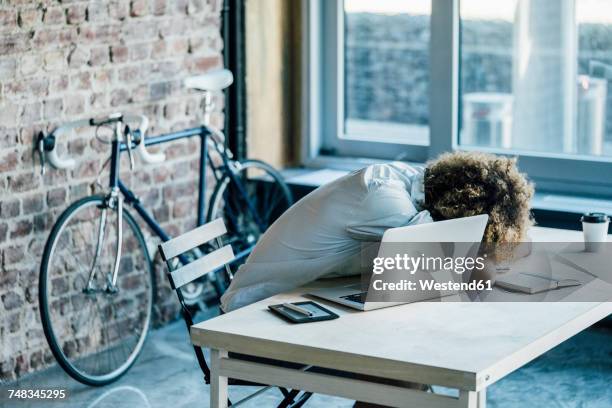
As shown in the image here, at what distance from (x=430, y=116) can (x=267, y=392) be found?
1798 millimetres

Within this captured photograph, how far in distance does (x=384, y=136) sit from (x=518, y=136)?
0.77 meters

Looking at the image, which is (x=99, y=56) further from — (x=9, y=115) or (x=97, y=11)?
(x=9, y=115)

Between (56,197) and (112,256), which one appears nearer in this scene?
(56,197)

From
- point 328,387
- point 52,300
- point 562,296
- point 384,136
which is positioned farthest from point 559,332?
point 384,136

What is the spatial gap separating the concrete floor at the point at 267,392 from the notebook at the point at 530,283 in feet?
3.86

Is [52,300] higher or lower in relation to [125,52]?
lower

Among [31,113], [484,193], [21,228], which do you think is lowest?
[21,228]

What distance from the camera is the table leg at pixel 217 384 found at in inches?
105

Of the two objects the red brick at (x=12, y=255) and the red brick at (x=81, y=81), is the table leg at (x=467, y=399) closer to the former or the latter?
the red brick at (x=12, y=255)

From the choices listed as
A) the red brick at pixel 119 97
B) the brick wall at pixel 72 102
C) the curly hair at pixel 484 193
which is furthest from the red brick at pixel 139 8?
the curly hair at pixel 484 193

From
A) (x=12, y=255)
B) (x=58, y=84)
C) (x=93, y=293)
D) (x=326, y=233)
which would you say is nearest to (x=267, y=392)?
(x=93, y=293)

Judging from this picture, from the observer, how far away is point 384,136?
224 inches

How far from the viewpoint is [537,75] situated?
16.7 feet

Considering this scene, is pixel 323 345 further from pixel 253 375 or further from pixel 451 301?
pixel 451 301
